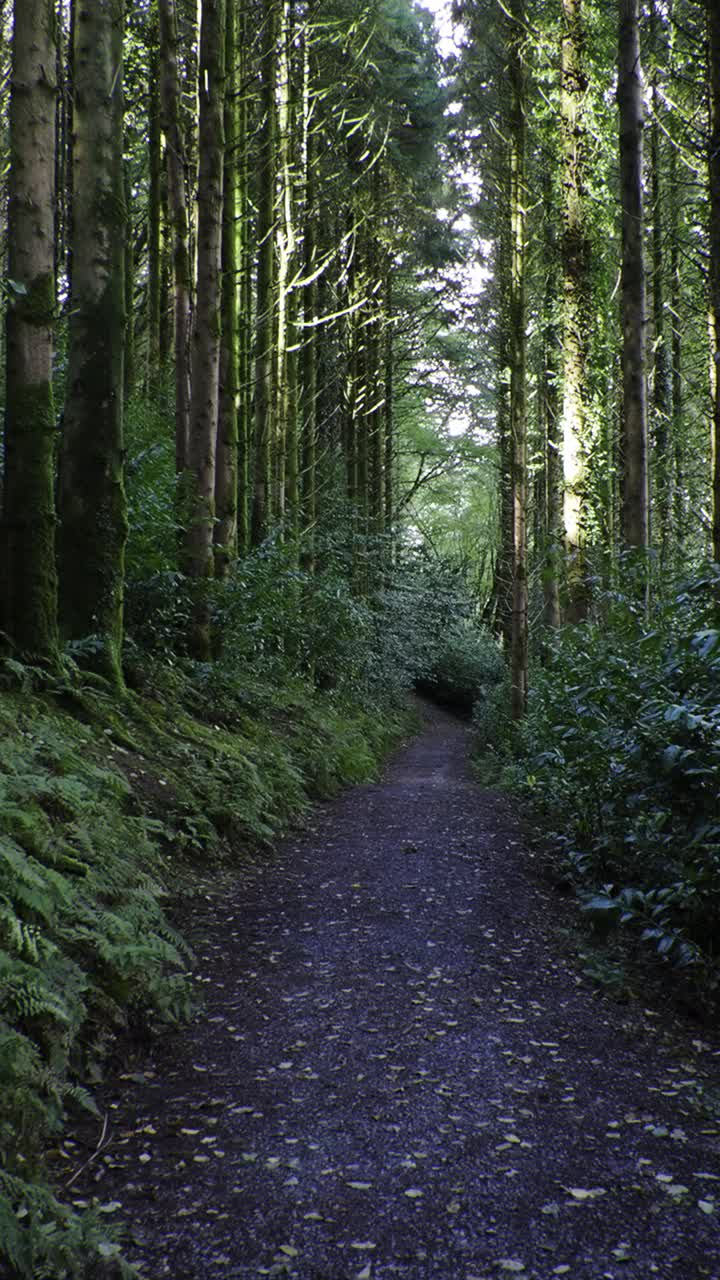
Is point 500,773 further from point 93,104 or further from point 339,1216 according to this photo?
point 339,1216

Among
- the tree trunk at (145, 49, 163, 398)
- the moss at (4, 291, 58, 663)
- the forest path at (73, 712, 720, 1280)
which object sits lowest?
the forest path at (73, 712, 720, 1280)

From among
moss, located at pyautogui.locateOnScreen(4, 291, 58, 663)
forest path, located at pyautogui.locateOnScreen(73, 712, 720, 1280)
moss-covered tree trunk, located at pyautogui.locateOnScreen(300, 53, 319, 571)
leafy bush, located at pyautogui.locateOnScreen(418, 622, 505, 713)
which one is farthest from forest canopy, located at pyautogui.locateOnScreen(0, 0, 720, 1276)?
leafy bush, located at pyautogui.locateOnScreen(418, 622, 505, 713)

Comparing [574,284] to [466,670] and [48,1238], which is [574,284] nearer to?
[48,1238]

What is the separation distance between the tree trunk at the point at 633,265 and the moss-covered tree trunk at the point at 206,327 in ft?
15.8

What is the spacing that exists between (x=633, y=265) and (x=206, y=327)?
5162mm

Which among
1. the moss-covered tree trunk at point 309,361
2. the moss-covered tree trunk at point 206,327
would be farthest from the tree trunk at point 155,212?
the moss-covered tree trunk at point 206,327

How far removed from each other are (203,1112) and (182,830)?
3.27 m

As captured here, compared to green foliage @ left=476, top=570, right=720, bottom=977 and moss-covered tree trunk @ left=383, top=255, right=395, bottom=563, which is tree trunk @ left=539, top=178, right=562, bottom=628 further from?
green foliage @ left=476, top=570, right=720, bottom=977

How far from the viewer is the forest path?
2.31 meters

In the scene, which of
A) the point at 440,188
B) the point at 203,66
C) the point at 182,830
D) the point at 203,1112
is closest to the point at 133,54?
the point at 203,66

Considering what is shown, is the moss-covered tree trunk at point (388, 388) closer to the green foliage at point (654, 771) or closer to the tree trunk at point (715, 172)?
the tree trunk at point (715, 172)

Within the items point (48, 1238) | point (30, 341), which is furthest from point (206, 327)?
point (48, 1238)

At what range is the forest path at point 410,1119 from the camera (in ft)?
7.57

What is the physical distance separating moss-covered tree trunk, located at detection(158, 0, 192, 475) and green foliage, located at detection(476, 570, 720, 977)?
285 inches
